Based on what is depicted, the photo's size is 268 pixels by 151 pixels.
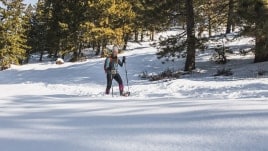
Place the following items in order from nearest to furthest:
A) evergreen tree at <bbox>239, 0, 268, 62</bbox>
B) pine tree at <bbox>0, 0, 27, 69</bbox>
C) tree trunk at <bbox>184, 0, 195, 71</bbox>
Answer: evergreen tree at <bbox>239, 0, 268, 62</bbox> < tree trunk at <bbox>184, 0, 195, 71</bbox> < pine tree at <bbox>0, 0, 27, 69</bbox>

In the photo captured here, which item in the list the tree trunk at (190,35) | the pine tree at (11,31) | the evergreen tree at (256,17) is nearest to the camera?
the evergreen tree at (256,17)

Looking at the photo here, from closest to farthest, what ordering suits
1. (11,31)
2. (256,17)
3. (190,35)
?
(256,17), (190,35), (11,31)

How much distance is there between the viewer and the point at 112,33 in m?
40.6

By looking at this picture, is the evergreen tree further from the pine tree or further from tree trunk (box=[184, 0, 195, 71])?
the pine tree

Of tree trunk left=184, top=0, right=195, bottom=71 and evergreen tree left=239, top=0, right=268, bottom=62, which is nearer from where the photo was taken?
evergreen tree left=239, top=0, right=268, bottom=62

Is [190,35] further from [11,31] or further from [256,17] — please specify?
[11,31]

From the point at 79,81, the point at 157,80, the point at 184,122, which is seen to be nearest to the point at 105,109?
the point at 184,122

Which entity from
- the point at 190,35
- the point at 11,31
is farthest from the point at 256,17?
the point at 11,31

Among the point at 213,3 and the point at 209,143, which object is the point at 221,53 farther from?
the point at 209,143

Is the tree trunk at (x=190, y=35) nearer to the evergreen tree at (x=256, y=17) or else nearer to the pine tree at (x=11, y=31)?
the evergreen tree at (x=256, y=17)

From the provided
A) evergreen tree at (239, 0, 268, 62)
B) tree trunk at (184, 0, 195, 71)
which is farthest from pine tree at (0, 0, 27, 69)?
evergreen tree at (239, 0, 268, 62)

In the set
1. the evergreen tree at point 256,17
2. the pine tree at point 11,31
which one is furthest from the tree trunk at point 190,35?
the pine tree at point 11,31

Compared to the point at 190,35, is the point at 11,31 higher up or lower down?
higher up

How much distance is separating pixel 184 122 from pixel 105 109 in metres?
2.99
